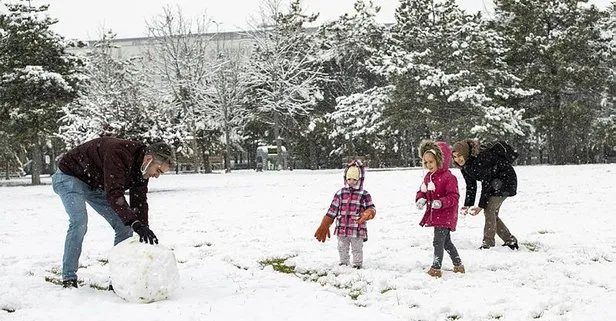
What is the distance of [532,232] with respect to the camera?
974cm

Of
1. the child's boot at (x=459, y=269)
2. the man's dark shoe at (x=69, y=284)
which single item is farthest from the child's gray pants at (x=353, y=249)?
the man's dark shoe at (x=69, y=284)

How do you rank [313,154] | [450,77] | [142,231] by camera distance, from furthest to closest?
[313,154] < [450,77] < [142,231]

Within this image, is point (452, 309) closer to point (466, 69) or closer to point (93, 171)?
point (93, 171)

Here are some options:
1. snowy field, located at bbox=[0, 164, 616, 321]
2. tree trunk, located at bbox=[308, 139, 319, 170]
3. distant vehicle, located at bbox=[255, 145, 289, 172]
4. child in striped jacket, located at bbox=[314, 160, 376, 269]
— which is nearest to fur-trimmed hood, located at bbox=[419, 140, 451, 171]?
child in striped jacket, located at bbox=[314, 160, 376, 269]

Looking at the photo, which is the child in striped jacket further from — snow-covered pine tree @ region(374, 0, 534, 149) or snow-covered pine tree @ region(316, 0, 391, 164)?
snow-covered pine tree @ region(316, 0, 391, 164)

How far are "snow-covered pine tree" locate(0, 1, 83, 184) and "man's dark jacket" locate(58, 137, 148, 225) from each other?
22.1 metres

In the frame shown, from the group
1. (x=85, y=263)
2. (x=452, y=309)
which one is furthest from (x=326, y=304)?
(x=85, y=263)

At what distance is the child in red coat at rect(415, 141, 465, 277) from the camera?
6676 mm

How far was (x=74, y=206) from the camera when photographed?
19.3 feet

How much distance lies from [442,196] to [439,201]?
0.45 ft

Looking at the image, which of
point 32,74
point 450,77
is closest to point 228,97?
point 32,74

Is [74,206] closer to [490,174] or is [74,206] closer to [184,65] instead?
[490,174]

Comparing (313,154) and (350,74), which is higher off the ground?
(350,74)

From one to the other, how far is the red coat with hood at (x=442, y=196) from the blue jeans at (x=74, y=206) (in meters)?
3.51
